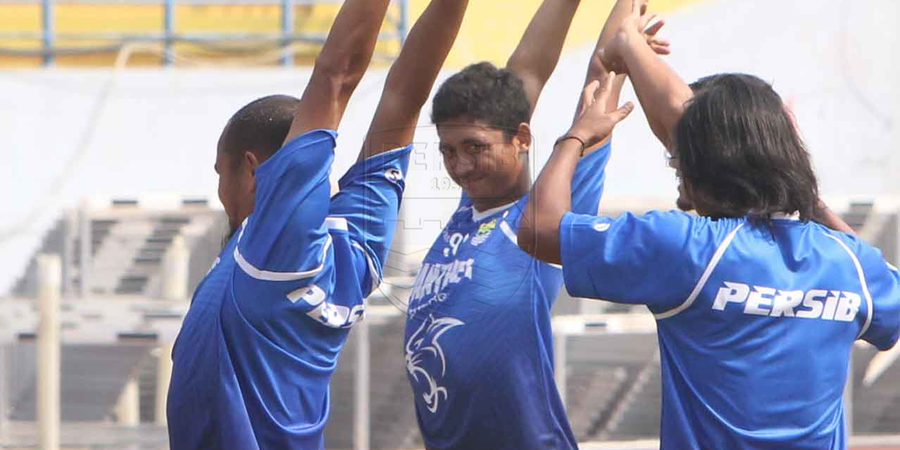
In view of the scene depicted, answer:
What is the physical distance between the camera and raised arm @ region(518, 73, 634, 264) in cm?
253

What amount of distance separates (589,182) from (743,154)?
0.68m

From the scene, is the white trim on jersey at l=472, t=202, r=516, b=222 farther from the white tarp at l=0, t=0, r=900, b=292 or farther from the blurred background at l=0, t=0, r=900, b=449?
the white tarp at l=0, t=0, r=900, b=292

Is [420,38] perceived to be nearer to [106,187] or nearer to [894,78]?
[106,187]

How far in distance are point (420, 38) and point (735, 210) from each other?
765 mm

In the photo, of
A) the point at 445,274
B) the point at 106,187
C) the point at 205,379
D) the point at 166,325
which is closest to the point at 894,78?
the point at 106,187

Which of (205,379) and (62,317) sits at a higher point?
(205,379)

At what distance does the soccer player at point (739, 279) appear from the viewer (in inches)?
95.9

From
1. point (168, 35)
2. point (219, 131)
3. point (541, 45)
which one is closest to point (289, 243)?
point (541, 45)

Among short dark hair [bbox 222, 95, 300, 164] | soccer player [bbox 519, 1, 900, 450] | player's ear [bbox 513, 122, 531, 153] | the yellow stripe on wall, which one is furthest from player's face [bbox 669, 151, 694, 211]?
the yellow stripe on wall

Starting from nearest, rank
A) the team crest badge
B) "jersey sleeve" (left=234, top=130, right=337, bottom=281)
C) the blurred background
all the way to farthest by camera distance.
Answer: "jersey sleeve" (left=234, top=130, right=337, bottom=281) < the team crest badge < the blurred background

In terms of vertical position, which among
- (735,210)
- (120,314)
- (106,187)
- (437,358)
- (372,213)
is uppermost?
(735,210)

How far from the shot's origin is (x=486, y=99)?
10.5 ft

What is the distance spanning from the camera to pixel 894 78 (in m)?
11.8

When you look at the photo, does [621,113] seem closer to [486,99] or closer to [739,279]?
[739,279]
